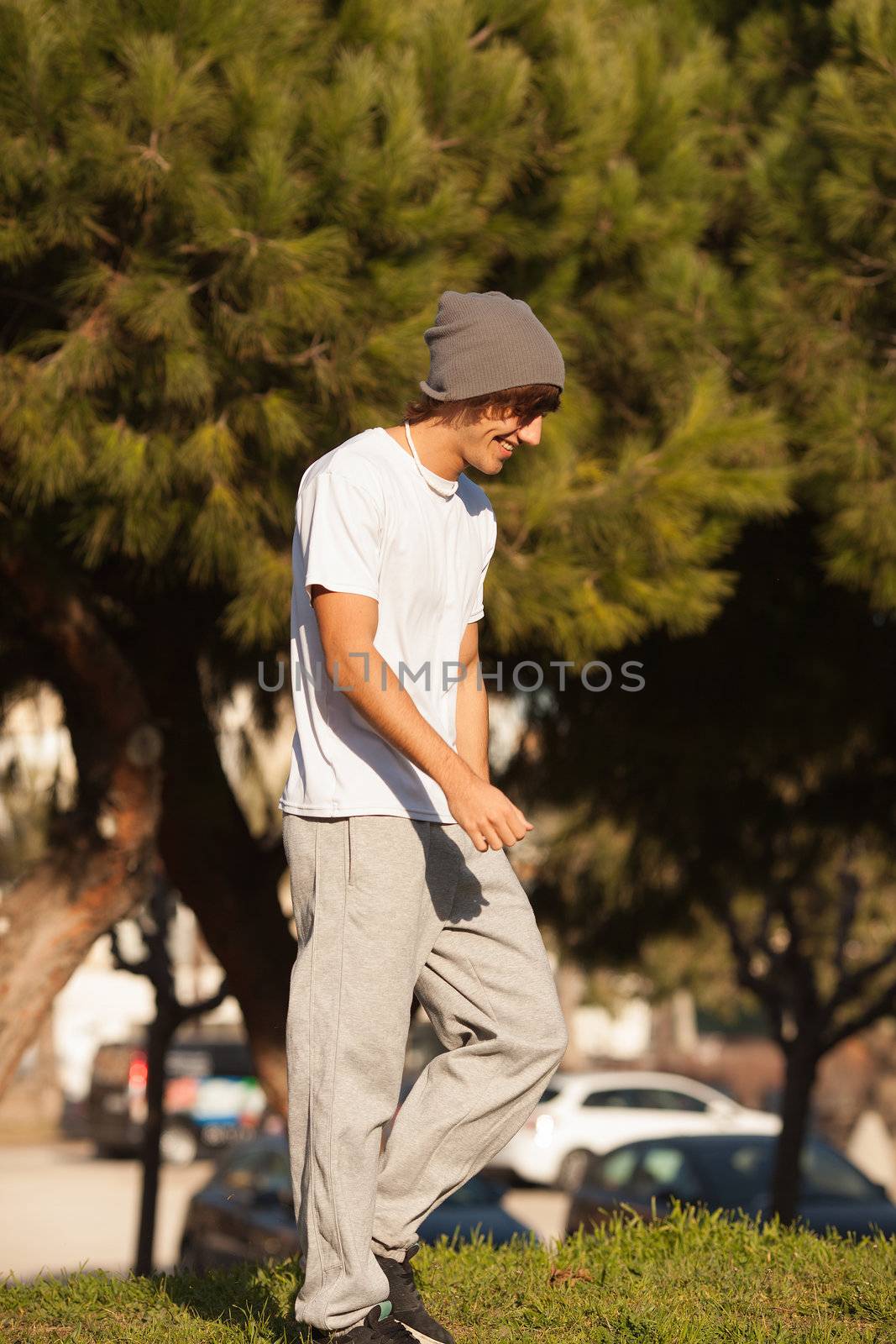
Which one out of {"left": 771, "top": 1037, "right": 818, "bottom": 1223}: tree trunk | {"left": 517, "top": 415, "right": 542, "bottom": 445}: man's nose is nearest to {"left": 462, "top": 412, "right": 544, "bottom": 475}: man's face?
{"left": 517, "top": 415, "right": 542, "bottom": 445}: man's nose

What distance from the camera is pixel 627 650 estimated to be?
7.57 m

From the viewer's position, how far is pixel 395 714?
8.76ft

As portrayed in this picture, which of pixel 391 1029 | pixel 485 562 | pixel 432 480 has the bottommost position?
pixel 391 1029

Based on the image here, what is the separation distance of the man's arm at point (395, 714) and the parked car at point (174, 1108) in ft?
69.4

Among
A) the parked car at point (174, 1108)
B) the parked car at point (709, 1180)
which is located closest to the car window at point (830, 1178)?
the parked car at point (709, 1180)

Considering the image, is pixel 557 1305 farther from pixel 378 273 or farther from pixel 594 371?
pixel 594 371

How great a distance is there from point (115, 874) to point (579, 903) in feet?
19.0

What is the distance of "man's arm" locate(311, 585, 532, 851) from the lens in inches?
102

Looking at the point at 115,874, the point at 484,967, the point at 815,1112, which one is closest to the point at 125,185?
the point at 115,874

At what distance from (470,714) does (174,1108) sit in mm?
21883

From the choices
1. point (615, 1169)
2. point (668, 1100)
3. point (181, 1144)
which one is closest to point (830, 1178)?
point (615, 1169)

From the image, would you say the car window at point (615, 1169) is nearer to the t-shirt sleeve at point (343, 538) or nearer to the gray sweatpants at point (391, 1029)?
the gray sweatpants at point (391, 1029)

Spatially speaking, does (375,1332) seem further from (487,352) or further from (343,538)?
Answer: (487,352)

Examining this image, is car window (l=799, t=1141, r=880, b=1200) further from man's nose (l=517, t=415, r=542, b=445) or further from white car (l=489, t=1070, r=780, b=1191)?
man's nose (l=517, t=415, r=542, b=445)
